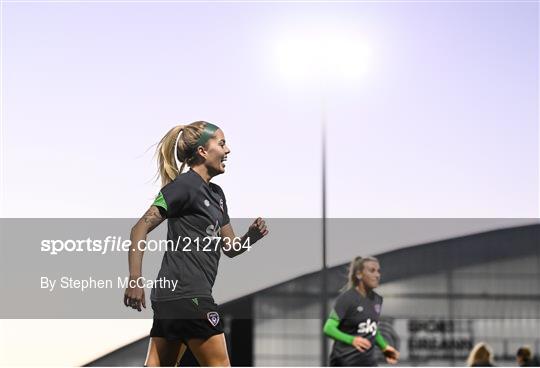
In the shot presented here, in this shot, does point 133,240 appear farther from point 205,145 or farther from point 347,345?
point 347,345

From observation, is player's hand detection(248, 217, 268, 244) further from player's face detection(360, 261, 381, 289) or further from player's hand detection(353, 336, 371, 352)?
player's face detection(360, 261, 381, 289)

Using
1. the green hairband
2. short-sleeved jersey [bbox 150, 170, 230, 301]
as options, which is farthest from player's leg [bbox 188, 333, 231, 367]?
the green hairband

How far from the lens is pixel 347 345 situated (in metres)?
9.98

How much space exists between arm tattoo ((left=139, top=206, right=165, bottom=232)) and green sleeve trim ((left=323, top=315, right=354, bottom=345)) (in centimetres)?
285

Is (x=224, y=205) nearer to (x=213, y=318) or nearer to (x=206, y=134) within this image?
(x=206, y=134)

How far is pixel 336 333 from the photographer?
10023mm

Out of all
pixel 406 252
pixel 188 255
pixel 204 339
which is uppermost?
pixel 406 252

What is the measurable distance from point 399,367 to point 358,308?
17.5 meters

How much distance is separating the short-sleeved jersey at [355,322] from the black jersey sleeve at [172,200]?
282 centimetres

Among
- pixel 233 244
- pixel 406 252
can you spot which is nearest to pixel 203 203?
pixel 233 244

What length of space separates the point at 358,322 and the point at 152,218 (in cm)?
321

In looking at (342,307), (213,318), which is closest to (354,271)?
(342,307)

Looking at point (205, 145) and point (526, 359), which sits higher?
point (205, 145)

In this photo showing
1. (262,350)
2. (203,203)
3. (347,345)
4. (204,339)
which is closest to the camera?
(204,339)
